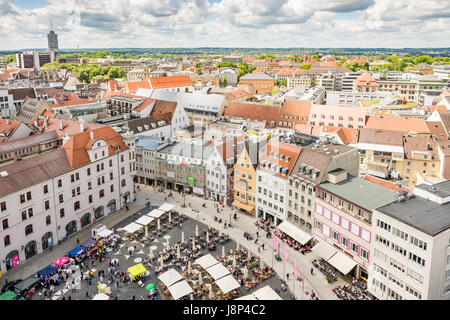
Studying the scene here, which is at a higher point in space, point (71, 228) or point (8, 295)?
point (71, 228)

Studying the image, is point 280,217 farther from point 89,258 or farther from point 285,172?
point 89,258

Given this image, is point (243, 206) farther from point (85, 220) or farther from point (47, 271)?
point (47, 271)

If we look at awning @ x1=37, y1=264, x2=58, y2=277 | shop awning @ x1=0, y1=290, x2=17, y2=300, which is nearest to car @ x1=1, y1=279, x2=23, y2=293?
shop awning @ x1=0, y1=290, x2=17, y2=300

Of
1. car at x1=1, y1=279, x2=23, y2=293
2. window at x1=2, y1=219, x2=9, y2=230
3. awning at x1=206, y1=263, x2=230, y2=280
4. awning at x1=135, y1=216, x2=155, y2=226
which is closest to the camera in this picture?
car at x1=1, y1=279, x2=23, y2=293

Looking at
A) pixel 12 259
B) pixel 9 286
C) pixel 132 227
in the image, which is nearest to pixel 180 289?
pixel 132 227

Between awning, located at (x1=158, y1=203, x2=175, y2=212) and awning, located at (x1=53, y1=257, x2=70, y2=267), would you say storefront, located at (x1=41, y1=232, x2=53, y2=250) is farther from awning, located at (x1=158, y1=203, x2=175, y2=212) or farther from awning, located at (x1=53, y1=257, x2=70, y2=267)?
awning, located at (x1=158, y1=203, x2=175, y2=212)

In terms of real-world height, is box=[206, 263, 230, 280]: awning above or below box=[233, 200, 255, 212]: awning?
below
